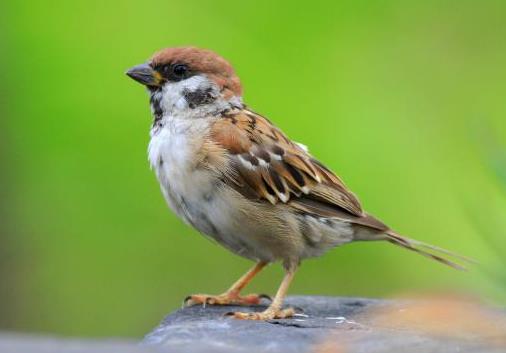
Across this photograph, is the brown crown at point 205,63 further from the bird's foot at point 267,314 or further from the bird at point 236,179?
the bird's foot at point 267,314

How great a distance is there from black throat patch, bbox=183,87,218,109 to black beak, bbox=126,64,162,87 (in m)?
0.11

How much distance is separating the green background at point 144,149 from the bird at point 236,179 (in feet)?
5.56

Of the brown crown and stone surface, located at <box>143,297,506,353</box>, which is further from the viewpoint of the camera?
the brown crown

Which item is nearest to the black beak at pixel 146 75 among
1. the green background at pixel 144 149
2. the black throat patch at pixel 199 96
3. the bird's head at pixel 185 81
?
the bird's head at pixel 185 81

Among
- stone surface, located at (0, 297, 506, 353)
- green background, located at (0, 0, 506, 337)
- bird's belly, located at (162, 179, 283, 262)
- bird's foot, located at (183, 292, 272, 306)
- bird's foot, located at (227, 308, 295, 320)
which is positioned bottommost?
stone surface, located at (0, 297, 506, 353)

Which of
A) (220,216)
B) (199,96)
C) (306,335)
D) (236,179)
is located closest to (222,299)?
(220,216)

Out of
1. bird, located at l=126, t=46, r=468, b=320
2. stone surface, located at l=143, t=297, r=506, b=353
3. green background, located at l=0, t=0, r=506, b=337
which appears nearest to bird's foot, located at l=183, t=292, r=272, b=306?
bird, located at l=126, t=46, r=468, b=320

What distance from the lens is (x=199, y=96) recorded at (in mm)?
4016

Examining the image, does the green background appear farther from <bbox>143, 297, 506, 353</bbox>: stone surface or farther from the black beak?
<bbox>143, 297, 506, 353</bbox>: stone surface

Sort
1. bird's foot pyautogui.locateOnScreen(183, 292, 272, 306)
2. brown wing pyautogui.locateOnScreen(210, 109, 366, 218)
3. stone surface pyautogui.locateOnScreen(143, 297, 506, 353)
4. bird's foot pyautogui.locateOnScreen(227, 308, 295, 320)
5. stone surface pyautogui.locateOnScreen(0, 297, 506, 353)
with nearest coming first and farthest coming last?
stone surface pyautogui.locateOnScreen(0, 297, 506, 353) → stone surface pyautogui.locateOnScreen(143, 297, 506, 353) → bird's foot pyautogui.locateOnScreen(227, 308, 295, 320) → bird's foot pyautogui.locateOnScreen(183, 292, 272, 306) → brown wing pyautogui.locateOnScreen(210, 109, 366, 218)

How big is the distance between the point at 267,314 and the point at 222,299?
414 millimetres

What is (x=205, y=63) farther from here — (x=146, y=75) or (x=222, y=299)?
(x=222, y=299)

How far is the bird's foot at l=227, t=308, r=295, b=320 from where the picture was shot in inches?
127

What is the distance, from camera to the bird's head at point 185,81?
3998mm
